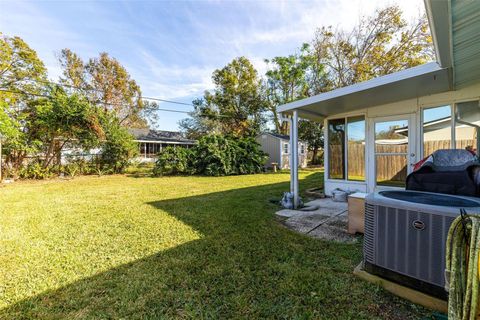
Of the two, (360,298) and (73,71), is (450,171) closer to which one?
(360,298)

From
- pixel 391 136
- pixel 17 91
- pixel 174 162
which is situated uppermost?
pixel 17 91

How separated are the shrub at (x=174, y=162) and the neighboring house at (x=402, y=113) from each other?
8.07m

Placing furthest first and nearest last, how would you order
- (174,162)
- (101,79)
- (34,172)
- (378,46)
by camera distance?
(101,79) < (378,46) < (174,162) < (34,172)

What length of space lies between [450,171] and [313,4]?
7315 mm

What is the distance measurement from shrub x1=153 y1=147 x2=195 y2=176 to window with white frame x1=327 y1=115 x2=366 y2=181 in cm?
813

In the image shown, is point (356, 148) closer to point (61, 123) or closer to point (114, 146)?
point (114, 146)

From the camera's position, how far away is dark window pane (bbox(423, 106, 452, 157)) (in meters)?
4.30

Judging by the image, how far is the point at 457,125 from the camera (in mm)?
4223

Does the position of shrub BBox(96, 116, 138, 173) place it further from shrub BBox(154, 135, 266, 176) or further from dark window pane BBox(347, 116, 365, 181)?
dark window pane BBox(347, 116, 365, 181)

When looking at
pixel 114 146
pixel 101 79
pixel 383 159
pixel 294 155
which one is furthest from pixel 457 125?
pixel 101 79

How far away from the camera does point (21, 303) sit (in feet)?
6.28

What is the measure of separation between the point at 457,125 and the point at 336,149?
2.48 m

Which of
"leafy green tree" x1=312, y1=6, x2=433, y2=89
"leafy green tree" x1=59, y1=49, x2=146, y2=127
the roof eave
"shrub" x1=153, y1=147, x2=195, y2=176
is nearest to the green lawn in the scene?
the roof eave

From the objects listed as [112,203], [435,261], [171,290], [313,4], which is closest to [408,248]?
[435,261]
